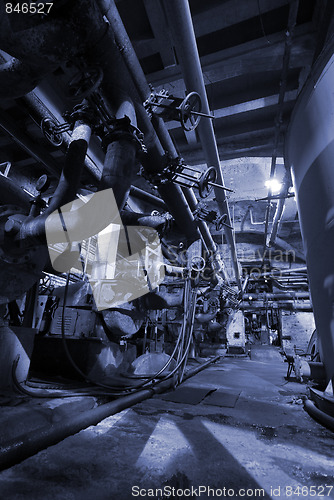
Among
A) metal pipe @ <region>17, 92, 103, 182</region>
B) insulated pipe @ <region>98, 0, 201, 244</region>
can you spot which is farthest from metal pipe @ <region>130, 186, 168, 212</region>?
metal pipe @ <region>17, 92, 103, 182</region>

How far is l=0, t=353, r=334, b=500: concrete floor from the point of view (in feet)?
3.74

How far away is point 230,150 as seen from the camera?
4.39 m

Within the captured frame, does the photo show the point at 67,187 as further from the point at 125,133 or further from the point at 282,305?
the point at 282,305

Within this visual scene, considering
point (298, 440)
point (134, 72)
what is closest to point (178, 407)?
point (298, 440)

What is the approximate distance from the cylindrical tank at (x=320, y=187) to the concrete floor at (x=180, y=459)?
1.03 metres

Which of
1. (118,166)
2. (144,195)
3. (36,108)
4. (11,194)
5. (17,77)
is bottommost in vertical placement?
(118,166)

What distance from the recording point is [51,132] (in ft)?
8.16

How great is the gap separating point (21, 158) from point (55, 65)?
2850 millimetres

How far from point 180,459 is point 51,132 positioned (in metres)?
2.89

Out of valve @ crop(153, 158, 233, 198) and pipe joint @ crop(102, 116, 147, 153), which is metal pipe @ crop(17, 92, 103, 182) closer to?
pipe joint @ crop(102, 116, 147, 153)

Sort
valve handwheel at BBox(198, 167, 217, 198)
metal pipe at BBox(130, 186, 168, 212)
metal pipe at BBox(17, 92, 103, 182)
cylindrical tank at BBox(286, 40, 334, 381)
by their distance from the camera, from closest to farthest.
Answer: cylindrical tank at BBox(286, 40, 334, 381), valve handwheel at BBox(198, 167, 217, 198), metal pipe at BBox(17, 92, 103, 182), metal pipe at BBox(130, 186, 168, 212)

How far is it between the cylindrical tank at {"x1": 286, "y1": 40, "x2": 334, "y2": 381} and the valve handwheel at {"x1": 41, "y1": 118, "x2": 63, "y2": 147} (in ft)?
8.71
